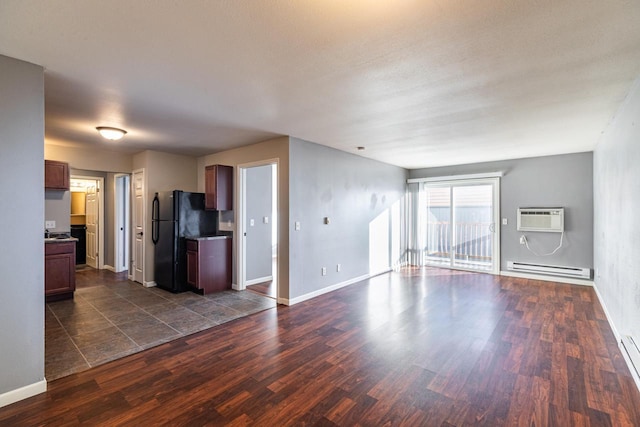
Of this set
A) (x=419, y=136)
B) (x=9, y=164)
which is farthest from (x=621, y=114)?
(x=9, y=164)

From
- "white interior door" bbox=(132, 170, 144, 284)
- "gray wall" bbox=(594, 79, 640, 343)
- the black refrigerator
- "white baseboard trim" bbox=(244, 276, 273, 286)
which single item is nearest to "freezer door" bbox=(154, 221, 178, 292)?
the black refrigerator

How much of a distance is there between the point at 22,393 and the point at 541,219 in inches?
288

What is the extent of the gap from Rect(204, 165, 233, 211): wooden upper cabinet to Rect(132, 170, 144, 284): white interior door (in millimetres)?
1381

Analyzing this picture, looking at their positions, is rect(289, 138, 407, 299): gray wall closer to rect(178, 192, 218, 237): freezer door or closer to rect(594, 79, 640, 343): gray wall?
rect(178, 192, 218, 237): freezer door

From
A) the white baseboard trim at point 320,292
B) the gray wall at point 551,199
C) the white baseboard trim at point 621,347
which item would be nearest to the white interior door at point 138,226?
the white baseboard trim at point 320,292

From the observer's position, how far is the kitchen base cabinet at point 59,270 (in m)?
4.36

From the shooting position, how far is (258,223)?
5.49m

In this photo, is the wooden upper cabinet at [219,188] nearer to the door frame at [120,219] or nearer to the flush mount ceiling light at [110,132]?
the flush mount ceiling light at [110,132]

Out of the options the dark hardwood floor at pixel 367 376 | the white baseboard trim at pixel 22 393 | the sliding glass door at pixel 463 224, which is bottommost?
the dark hardwood floor at pixel 367 376

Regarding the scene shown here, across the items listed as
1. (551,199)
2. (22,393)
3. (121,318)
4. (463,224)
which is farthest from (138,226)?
(551,199)

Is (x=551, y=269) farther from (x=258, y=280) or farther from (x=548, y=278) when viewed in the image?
(x=258, y=280)

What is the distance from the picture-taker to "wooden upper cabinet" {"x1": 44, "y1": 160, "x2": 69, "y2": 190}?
15.2 feet

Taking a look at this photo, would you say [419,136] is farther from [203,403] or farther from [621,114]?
[203,403]

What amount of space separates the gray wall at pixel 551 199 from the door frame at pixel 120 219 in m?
7.85
